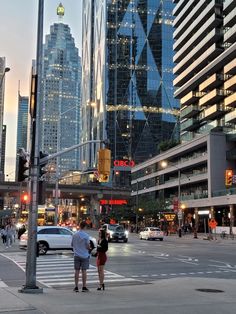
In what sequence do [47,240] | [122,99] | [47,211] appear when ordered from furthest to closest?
[122,99] → [47,211] → [47,240]

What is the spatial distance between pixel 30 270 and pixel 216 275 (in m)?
8.61

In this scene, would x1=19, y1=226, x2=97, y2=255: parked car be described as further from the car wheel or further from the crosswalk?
the crosswalk

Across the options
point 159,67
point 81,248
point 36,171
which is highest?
point 159,67

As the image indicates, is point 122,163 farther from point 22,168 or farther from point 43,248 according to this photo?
point 22,168

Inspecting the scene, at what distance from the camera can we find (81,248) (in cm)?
1341

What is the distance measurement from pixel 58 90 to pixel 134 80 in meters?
122

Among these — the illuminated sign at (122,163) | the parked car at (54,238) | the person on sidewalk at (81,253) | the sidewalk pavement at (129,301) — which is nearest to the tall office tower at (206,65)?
the illuminated sign at (122,163)

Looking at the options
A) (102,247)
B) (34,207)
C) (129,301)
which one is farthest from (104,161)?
(129,301)

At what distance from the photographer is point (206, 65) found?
93000 mm

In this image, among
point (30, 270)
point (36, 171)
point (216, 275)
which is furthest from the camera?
point (216, 275)

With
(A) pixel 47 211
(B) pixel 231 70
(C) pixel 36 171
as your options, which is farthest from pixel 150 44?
(C) pixel 36 171

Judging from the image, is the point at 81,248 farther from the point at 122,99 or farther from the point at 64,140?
the point at 122,99

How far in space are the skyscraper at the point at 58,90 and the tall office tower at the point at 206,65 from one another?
30.9 meters

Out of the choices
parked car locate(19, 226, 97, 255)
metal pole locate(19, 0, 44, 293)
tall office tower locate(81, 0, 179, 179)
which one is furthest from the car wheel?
tall office tower locate(81, 0, 179, 179)
